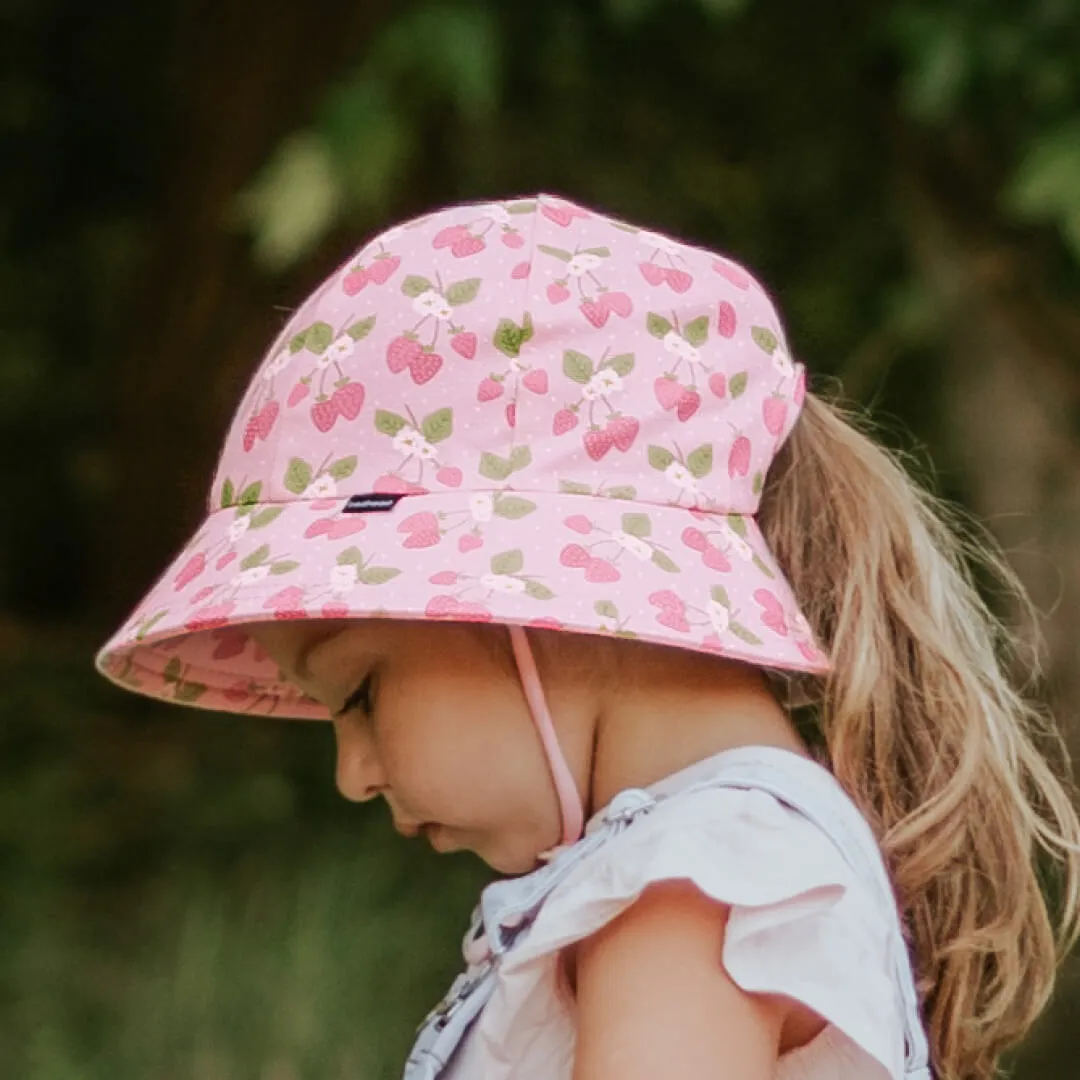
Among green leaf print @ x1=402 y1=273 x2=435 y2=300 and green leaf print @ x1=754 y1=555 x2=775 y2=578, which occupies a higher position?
green leaf print @ x1=402 y1=273 x2=435 y2=300

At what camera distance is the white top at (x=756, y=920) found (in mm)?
794

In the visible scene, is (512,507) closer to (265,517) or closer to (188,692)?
(265,517)

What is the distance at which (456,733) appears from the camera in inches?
36.3

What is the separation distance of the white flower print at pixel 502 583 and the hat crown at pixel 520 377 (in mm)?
49

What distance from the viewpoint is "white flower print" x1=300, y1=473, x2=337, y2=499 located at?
924 millimetres

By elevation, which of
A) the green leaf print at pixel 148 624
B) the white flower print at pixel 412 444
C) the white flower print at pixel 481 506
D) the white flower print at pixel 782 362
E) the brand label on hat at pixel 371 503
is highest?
the white flower print at pixel 782 362

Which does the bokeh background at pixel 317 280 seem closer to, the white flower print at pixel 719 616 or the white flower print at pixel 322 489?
the white flower print at pixel 322 489

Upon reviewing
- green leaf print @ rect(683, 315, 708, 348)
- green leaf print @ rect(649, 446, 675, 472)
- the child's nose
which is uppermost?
green leaf print @ rect(683, 315, 708, 348)

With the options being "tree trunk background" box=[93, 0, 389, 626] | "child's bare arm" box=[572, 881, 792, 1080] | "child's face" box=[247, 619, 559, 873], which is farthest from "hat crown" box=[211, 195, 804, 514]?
"tree trunk background" box=[93, 0, 389, 626]

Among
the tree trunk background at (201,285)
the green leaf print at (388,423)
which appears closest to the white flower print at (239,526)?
the green leaf print at (388,423)

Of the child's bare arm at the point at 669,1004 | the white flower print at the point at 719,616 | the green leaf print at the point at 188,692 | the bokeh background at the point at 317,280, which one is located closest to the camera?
the child's bare arm at the point at 669,1004

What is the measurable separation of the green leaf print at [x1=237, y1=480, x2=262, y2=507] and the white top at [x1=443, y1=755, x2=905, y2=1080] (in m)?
0.30

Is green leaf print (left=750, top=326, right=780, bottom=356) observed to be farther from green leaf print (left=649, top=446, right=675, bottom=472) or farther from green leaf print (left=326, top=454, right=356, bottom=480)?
green leaf print (left=326, top=454, right=356, bottom=480)

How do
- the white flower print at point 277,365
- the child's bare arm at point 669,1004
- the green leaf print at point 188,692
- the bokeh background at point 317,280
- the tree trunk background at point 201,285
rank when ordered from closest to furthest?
1. the child's bare arm at point 669,1004
2. the white flower print at point 277,365
3. the green leaf print at point 188,692
4. the bokeh background at point 317,280
5. the tree trunk background at point 201,285
